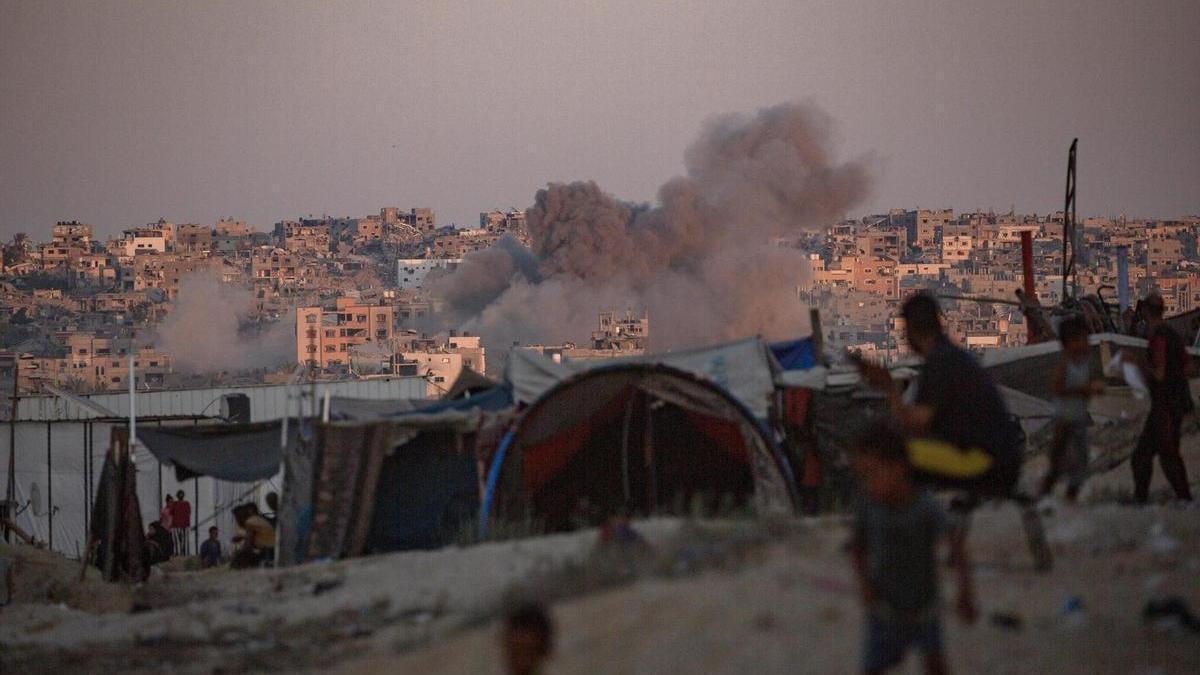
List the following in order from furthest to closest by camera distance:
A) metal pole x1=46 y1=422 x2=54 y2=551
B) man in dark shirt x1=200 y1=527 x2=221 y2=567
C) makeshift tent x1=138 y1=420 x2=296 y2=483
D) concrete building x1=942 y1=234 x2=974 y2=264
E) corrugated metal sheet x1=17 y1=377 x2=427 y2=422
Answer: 1. concrete building x1=942 y1=234 x2=974 y2=264
2. corrugated metal sheet x1=17 y1=377 x2=427 y2=422
3. metal pole x1=46 y1=422 x2=54 y2=551
4. man in dark shirt x1=200 y1=527 x2=221 y2=567
5. makeshift tent x1=138 y1=420 x2=296 y2=483

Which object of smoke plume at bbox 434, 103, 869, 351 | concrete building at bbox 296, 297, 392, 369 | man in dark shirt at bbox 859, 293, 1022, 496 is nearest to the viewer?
man in dark shirt at bbox 859, 293, 1022, 496

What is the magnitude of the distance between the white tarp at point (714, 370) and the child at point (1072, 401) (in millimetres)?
5061

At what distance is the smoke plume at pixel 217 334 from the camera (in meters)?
112

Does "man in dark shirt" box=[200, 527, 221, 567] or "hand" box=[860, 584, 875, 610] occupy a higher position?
"hand" box=[860, 584, 875, 610]

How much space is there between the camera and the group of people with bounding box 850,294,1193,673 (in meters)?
6.23

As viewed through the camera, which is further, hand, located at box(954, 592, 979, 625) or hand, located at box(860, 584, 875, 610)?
hand, located at box(954, 592, 979, 625)

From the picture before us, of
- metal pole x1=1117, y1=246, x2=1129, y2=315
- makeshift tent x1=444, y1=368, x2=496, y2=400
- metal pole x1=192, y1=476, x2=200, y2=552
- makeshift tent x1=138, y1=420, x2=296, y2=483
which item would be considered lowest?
metal pole x1=192, y1=476, x2=200, y2=552

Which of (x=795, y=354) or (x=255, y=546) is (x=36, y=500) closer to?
→ (x=255, y=546)

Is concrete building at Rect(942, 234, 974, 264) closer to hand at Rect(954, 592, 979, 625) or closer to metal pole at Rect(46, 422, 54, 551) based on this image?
metal pole at Rect(46, 422, 54, 551)

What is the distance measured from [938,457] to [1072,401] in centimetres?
288

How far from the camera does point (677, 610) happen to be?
24.1ft

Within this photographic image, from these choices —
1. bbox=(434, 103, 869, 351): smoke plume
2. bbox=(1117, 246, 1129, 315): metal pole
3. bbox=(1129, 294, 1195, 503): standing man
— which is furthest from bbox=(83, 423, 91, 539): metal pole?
bbox=(434, 103, 869, 351): smoke plume

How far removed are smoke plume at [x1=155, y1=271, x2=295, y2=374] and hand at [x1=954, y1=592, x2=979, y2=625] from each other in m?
101

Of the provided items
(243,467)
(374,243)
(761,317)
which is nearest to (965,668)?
(243,467)
